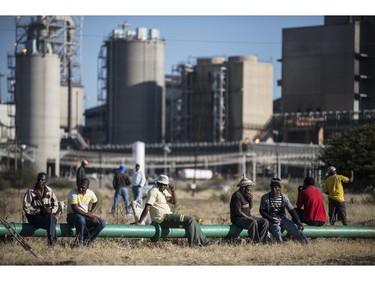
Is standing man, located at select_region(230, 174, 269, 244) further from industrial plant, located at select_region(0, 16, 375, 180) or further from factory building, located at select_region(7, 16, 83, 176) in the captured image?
factory building, located at select_region(7, 16, 83, 176)

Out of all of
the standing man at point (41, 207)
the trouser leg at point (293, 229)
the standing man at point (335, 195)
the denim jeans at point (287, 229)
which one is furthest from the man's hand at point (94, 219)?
the standing man at point (335, 195)

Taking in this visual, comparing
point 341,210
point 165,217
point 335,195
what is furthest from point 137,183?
point 165,217

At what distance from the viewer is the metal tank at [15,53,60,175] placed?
297 feet

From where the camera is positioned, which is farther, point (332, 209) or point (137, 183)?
point (137, 183)

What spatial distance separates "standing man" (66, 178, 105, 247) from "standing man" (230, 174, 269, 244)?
2564 millimetres

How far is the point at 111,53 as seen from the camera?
110 meters

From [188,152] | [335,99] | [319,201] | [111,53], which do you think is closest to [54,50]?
[111,53]

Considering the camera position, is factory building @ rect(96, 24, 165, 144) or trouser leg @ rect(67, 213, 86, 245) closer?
trouser leg @ rect(67, 213, 86, 245)

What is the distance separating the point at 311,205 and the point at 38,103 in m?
73.1

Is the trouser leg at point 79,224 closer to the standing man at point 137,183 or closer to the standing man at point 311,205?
the standing man at point 311,205

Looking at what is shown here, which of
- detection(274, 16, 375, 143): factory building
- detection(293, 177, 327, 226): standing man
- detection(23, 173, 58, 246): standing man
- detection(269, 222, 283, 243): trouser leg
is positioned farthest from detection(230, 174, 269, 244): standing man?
detection(274, 16, 375, 143): factory building

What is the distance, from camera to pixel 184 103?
361 ft

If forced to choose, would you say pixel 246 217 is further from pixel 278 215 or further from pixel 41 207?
pixel 41 207

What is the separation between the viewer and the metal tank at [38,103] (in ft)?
297
